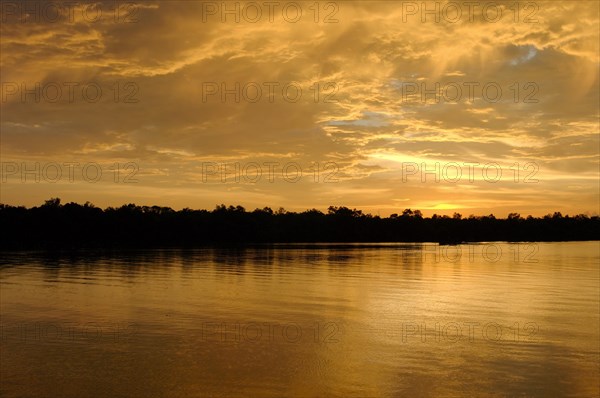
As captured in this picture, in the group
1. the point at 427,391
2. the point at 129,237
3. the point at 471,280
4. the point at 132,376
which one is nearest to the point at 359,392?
the point at 427,391

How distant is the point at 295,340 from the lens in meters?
25.3

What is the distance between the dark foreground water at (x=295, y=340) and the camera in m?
18.4

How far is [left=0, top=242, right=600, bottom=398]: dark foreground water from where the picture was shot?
1842 cm

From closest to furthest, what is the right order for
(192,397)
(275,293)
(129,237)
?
(192,397)
(275,293)
(129,237)

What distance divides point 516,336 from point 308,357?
35.4 feet

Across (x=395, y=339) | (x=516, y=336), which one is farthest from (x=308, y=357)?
(x=516, y=336)

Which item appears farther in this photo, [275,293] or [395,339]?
[275,293]

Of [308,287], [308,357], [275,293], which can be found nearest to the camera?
[308,357]

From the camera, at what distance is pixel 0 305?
3528 cm

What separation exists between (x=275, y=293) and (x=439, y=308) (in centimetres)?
1295

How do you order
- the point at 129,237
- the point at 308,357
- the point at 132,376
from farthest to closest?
the point at 129,237 → the point at 308,357 → the point at 132,376

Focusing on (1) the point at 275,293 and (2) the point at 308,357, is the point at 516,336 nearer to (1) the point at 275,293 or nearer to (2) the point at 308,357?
(2) the point at 308,357

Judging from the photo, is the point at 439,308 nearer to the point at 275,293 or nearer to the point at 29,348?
the point at 275,293

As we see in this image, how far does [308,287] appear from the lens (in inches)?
1885
